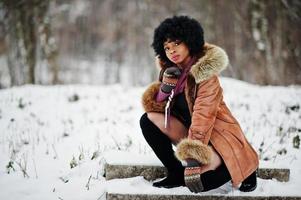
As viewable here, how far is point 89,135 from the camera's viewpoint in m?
5.50

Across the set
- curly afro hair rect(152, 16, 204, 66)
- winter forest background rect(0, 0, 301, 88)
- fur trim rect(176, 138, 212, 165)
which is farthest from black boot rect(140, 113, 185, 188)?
winter forest background rect(0, 0, 301, 88)

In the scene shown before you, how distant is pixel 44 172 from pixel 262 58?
41.0ft

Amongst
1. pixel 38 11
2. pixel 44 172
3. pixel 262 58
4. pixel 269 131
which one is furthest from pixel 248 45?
pixel 44 172

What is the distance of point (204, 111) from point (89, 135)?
9.77 ft

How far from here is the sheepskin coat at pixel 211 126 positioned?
291cm

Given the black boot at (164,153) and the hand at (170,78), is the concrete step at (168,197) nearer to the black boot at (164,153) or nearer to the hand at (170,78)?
the black boot at (164,153)

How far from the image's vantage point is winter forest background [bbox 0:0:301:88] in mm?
14695

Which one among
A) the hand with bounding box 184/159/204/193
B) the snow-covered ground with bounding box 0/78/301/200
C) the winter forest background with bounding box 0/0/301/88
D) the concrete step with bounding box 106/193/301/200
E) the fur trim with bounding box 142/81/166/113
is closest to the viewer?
the hand with bounding box 184/159/204/193

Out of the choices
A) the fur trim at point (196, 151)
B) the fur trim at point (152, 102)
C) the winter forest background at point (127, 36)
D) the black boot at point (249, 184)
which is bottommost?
the black boot at point (249, 184)

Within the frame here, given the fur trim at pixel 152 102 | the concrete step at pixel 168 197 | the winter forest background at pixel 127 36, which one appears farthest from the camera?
the winter forest background at pixel 127 36

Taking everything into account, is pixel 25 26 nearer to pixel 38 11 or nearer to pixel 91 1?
pixel 38 11

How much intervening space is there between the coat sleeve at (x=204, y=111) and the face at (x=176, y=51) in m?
0.36

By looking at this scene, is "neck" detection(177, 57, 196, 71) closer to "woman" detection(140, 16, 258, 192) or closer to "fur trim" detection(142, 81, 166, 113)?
"woman" detection(140, 16, 258, 192)

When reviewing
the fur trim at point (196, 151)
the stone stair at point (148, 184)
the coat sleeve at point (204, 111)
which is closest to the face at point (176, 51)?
the coat sleeve at point (204, 111)
